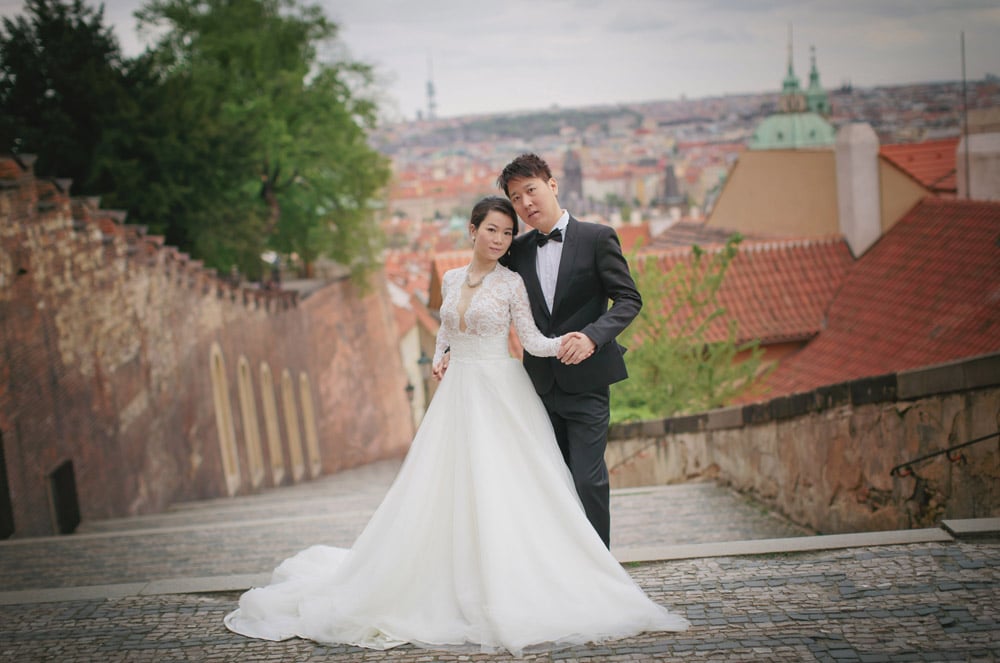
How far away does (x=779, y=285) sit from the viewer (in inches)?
933

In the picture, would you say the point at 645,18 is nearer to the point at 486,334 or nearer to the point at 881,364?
the point at 881,364

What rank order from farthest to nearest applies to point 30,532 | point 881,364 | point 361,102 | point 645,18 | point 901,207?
point 645,18, point 361,102, point 901,207, point 881,364, point 30,532

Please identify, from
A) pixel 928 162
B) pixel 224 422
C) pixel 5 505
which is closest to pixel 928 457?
pixel 5 505

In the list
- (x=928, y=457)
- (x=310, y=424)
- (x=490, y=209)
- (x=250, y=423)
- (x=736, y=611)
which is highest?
(x=490, y=209)

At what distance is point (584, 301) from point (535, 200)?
20.9 inches

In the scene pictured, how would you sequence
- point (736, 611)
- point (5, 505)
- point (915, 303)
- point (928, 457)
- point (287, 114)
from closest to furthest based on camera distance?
point (736, 611)
point (928, 457)
point (5, 505)
point (915, 303)
point (287, 114)

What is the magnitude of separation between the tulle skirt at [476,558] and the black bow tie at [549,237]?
527 millimetres

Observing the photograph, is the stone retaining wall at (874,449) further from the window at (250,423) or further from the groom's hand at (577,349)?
the window at (250,423)

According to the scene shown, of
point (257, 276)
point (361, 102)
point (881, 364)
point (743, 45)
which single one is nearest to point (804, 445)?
point (881, 364)

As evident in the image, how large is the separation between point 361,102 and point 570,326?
119 ft

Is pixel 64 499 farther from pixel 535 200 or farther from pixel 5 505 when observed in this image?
pixel 535 200

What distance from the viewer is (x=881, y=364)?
63.3 ft

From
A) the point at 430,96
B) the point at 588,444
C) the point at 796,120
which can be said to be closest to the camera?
the point at 588,444

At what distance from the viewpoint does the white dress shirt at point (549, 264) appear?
206 inches
